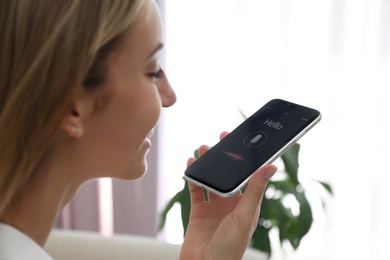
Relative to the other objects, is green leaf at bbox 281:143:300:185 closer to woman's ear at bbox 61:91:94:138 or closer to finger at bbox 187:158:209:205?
finger at bbox 187:158:209:205

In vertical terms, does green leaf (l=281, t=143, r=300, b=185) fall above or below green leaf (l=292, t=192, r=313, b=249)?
above

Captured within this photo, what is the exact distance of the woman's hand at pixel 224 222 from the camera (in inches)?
38.6

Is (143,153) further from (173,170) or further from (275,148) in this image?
(173,170)

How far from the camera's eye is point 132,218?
2531mm

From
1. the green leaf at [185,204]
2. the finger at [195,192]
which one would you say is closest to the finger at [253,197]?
the finger at [195,192]

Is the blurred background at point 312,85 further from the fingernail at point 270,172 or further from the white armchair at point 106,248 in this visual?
the fingernail at point 270,172

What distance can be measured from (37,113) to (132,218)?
5.76ft

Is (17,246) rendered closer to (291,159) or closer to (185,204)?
(185,204)

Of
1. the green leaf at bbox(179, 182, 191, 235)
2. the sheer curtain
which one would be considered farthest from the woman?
the sheer curtain

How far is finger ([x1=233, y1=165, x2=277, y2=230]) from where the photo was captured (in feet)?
3.15

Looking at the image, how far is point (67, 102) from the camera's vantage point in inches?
32.3

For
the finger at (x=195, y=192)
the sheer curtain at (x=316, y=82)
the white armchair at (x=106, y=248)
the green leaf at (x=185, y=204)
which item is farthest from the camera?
the sheer curtain at (x=316, y=82)

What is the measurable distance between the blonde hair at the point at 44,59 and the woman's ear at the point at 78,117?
0.01 m

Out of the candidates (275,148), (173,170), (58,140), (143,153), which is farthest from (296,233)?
(58,140)
